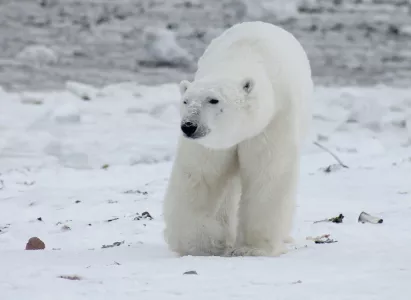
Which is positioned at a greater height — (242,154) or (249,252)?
(242,154)

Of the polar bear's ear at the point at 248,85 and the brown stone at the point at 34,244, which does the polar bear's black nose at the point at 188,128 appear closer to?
the polar bear's ear at the point at 248,85

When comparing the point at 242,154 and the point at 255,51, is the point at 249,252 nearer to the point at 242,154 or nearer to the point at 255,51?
the point at 242,154

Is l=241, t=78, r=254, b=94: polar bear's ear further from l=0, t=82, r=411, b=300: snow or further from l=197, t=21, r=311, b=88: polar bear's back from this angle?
l=0, t=82, r=411, b=300: snow

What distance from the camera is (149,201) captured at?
210 inches

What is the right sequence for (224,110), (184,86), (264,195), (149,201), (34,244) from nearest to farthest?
(224,110)
(184,86)
(264,195)
(34,244)
(149,201)

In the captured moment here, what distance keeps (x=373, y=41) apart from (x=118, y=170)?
27.8 ft

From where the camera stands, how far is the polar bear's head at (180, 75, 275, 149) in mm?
3217

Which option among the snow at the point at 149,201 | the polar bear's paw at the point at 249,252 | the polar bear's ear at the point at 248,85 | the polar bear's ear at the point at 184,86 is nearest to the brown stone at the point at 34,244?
the snow at the point at 149,201

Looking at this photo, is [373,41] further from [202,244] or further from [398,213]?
[202,244]

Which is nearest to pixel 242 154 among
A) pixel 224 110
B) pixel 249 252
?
pixel 224 110

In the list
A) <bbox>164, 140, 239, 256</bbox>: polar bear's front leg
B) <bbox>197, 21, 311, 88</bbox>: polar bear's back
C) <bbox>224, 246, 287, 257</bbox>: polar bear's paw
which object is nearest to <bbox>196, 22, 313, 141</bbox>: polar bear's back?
<bbox>197, 21, 311, 88</bbox>: polar bear's back

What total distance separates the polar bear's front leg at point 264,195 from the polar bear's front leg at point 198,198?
10cm

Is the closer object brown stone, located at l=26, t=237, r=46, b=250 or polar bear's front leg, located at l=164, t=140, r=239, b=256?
polar bear's front leg, located at l=164, t=140, r=239, b=256

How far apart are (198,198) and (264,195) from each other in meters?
0.30
